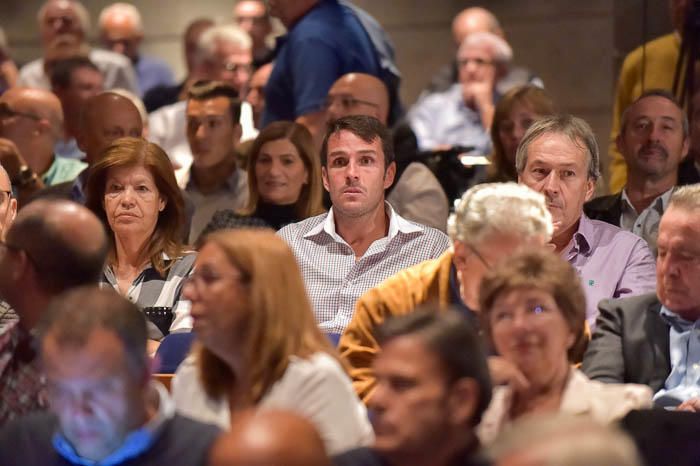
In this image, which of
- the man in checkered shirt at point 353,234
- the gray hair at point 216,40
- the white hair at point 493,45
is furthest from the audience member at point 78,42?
the man in checkered shirt at point 353,234

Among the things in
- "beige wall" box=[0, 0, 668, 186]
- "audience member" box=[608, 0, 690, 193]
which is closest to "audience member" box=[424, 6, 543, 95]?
"beige wall" box=[0, 0, 668, 186]

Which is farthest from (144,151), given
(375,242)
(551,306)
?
(551,306)

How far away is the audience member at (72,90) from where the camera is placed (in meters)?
6.42

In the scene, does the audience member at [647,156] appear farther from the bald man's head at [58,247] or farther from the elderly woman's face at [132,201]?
the bald man's head at [58,247]

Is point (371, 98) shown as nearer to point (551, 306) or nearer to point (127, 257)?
point (127, 257)

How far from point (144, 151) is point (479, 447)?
7.06 ft

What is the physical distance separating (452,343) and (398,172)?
266 cm

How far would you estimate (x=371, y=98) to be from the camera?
5289 mm

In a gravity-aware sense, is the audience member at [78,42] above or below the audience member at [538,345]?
above

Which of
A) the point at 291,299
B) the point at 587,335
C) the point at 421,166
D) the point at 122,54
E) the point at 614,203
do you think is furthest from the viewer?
the point at 122,54

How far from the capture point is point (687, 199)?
10.8 feet

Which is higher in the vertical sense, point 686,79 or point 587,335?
point 686,79

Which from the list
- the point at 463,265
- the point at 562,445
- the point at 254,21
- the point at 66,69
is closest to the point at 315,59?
the point at 66,69

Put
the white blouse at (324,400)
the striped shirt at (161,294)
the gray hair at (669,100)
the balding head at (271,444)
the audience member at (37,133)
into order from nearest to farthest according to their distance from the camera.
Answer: the balding head at (271,444), the white blouse at (324,400), the striped shirt at (161,294), the gray hair at (669,100), the audience member at (37,133)
